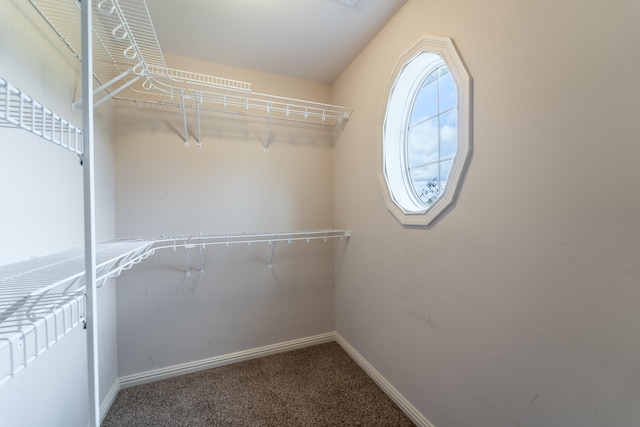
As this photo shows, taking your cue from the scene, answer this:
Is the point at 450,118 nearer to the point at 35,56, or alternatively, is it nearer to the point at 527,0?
the point at 527,0

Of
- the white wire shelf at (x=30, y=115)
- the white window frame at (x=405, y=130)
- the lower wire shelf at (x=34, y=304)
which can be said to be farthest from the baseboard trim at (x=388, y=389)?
the white wire shelf at (x=30, y=115)

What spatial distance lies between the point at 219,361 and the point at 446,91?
247cm

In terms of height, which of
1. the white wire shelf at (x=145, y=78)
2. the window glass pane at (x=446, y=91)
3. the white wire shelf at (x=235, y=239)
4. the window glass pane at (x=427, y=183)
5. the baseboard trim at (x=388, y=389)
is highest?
the white wire shelf at (x=145, y=78)

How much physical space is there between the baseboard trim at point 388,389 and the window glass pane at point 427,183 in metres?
1.20

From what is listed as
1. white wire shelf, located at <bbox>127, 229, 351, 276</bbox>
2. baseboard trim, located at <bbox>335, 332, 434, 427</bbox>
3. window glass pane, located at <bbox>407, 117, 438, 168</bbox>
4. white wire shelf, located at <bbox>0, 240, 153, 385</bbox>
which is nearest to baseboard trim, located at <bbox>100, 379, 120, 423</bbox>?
white wire shelf, located at <bbox>127, 229, 351, 276</bbox>

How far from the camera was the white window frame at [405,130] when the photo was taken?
111 cm

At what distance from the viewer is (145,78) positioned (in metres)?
1.72

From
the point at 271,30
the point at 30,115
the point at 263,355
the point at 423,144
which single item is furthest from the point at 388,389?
the point at 271,30

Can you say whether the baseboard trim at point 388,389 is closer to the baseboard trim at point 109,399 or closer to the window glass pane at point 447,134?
the window glass pane at point 447,134

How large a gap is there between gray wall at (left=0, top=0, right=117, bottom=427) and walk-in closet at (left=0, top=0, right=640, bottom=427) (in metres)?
0.01

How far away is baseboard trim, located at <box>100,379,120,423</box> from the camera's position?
4.81 feet

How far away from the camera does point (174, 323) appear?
1837 millimetres

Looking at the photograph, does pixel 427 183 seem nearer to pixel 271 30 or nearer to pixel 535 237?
pixel 535 237

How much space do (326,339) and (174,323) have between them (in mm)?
1278
